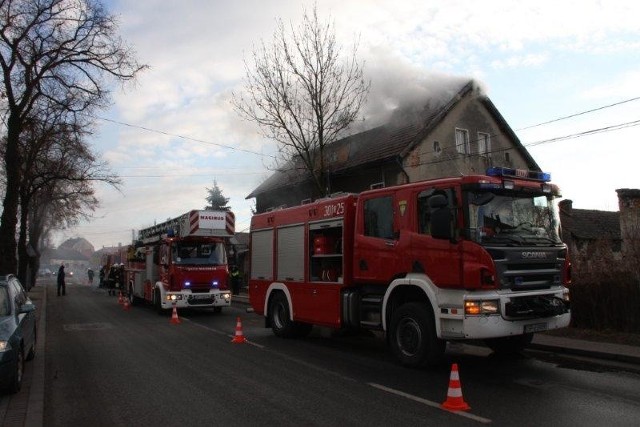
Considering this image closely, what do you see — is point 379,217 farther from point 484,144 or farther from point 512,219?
point 484,144

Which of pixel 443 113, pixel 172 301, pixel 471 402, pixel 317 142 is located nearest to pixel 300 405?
pixel 471 402

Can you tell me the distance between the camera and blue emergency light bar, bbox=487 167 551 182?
7.79m

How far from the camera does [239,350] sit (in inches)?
399

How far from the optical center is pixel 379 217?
8906mm

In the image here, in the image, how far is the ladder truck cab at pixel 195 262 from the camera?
16750 millimetres

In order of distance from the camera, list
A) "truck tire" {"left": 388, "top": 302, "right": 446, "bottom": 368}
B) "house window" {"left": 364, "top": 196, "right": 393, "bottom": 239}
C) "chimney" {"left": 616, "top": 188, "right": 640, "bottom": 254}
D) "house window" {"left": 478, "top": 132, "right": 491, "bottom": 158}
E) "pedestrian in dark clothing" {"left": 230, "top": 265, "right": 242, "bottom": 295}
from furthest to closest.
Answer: "pedestrian in dark clothing" {"left": 230, "top": 265, "right": 242, "bottom": 295}, "house window" {"left": 478, "top": 132, "right": 491, "bottom": 158}, "chimney" {"left": 616, "top": 188, "right": 640, "bottom": 254}, "house window" {"left": 364, "top": 196, "right": 393, "bottom": 239}, "truck tire" {"left": 388, "top": 302, "right": 446, "bottom": 368}

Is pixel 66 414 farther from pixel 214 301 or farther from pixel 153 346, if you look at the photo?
pixel 214 301

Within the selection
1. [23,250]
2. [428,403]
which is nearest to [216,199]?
[23,250]

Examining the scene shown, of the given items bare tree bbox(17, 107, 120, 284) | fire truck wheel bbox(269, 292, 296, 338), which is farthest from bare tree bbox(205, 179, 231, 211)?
fire truck wheel bbox(269, 292, 296, 338)

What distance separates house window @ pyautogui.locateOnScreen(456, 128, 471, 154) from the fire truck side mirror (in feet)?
59.5

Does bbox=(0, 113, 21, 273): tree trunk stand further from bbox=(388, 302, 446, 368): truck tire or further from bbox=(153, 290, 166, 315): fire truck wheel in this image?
bbox=(388, 302, 446, 368): truck tire


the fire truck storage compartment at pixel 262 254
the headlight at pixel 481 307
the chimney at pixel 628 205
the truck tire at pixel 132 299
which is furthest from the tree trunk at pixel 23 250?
the headlight at pixel 481 307

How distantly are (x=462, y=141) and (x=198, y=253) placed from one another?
45.8ft

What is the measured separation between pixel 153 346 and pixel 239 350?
1.91 m
